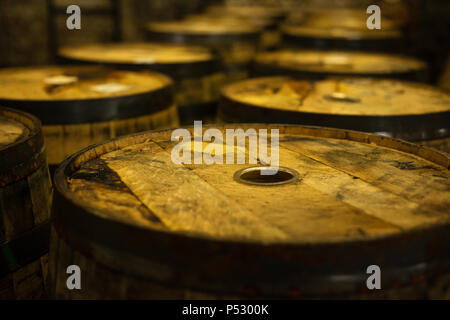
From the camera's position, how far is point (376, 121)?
2357mm

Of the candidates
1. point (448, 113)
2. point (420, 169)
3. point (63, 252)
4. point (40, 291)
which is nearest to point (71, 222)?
point (63, 252)

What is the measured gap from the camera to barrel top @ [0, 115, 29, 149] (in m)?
2.08

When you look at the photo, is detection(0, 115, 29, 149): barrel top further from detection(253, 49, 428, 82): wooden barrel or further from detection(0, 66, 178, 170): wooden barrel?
detection(253, 49, 428, 82): wooden barrel

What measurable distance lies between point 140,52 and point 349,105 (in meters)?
2.35

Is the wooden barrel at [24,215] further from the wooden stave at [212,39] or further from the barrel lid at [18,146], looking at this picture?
the wooden stave at [212,39]

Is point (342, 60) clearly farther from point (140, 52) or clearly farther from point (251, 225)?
point (251, 225)

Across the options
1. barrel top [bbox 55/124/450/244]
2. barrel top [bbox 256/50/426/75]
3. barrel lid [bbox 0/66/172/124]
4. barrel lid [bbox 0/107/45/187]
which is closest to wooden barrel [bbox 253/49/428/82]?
barrel top [bbox 256/50/426/75]

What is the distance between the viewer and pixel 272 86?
3.17 metres

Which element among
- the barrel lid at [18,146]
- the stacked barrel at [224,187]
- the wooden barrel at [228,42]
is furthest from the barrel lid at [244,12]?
the barrel lid at [18,146]

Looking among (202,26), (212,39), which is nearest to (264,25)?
→ (202,26)

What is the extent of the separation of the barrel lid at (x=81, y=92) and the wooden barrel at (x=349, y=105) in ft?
1.54

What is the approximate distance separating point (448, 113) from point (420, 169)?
0.81 metres

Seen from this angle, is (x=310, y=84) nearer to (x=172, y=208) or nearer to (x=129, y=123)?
(x=129, y=123)

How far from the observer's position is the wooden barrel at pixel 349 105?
2365 mm
